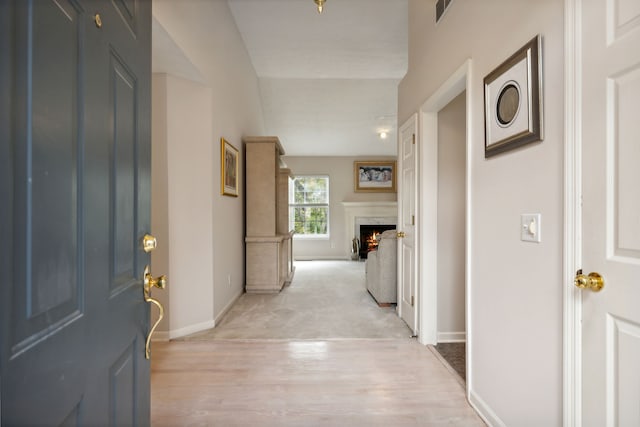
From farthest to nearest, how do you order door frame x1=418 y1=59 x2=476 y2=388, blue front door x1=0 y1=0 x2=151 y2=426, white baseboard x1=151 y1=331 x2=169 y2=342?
white baseboard x1=151 y1=331 x2=169 y2=342, door frame x1=418 y1=59 x2=476 y2=388, blue front door x1=0 y1=0 x2=151 y2=426

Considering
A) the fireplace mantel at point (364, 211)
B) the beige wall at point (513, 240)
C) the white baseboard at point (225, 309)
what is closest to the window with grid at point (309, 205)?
the fireplace mantel at point (364, 211)

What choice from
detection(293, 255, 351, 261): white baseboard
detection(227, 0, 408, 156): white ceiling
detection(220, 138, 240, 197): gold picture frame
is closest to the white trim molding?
detection(220, 138, 240, 197): gold picture frame

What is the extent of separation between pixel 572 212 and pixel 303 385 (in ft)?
5.74

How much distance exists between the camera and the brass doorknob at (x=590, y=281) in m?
0.98

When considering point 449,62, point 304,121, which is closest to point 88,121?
point 449,62

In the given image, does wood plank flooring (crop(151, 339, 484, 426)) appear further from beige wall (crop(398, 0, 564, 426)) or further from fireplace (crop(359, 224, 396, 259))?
fireplace (crop(359, 224, 396, 259))

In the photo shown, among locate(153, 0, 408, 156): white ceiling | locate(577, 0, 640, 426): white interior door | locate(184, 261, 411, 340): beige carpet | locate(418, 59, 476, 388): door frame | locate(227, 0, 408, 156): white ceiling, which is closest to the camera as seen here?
locate(577, 0, 640, 426): white interior door

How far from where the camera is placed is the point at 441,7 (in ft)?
7.11

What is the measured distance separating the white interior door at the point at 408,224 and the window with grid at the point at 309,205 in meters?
4.68

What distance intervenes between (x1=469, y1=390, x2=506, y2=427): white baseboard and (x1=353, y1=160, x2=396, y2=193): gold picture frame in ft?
20.5

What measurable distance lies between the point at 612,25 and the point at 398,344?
235cm

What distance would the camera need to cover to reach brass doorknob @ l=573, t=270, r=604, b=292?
3.22ft

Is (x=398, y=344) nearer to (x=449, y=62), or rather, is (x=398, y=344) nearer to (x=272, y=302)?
(x=272, y=302)

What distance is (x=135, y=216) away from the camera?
0.88 meters
